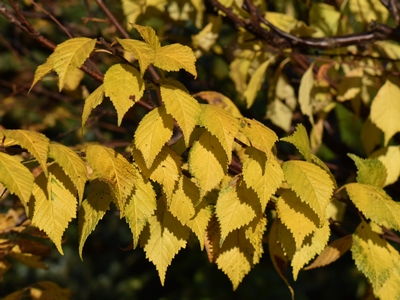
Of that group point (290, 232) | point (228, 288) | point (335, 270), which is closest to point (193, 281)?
point (228, 288)

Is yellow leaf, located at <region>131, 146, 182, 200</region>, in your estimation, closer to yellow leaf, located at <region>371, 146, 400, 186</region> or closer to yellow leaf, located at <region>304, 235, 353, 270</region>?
yellow leaf, located at <region>304, 235, 353, 270</region>

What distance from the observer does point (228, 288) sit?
8.20 feet

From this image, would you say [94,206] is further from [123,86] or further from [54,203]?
[123,86]

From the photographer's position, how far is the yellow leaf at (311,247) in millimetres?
966

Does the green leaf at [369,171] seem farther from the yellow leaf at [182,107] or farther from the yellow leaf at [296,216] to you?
the yellow leaf at [182,107]

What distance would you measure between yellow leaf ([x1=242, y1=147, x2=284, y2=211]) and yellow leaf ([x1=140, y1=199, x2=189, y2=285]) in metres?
0.16

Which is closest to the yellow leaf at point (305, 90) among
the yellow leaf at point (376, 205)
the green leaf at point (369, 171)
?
the green leaf at point (369, 171)

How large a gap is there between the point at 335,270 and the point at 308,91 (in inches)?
78.9

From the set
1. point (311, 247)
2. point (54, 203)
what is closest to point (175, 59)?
point (54, 203)

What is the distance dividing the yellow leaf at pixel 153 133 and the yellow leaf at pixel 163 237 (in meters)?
0.17

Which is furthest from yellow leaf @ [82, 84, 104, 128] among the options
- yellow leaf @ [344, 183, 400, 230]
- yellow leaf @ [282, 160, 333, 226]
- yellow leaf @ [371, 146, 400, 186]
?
yellow leaf @ [371, 146, 400, 186]

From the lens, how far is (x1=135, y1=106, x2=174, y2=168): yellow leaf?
0.84 meters

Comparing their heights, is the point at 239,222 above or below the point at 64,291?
above

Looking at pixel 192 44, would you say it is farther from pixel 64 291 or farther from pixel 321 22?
pixel 64 291
